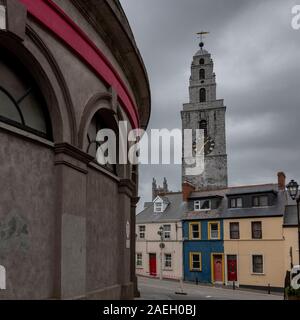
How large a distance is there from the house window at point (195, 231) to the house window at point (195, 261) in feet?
4.68

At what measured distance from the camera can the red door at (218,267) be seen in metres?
36.3

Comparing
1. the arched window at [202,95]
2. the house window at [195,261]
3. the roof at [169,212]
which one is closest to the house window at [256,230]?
the house window at [195,261]

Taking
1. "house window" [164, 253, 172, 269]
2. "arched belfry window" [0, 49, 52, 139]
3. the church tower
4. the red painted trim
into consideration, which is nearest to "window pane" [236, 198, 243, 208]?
"house window" [164, 253, 172, 269]

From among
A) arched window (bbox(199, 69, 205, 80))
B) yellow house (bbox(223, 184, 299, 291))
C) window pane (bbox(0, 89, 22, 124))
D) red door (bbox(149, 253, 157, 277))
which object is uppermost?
arched window (bbox(199, 69, 205, 80))

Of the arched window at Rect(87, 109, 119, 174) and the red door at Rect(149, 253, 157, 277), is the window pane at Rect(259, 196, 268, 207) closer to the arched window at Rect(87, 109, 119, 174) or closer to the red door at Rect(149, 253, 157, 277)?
the red door at Rect(149, 253, 157, 277)

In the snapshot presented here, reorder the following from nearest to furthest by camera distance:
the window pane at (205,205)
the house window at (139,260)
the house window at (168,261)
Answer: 1. the window pane at (205,205)
2. the house window at (168,261)
3. the house window at (139,260)

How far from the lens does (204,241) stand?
1486 inches

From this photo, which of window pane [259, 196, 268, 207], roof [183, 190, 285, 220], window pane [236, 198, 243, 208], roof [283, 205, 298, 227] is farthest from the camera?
window pane [236, 198, 243, 208]

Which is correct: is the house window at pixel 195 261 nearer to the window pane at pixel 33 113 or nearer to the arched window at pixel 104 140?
the arched window at pixel 104 140

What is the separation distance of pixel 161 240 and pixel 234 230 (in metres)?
7.21

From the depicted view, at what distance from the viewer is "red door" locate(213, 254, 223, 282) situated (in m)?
36.3

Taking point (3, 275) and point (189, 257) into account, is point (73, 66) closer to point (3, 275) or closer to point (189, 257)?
point (3, 275)

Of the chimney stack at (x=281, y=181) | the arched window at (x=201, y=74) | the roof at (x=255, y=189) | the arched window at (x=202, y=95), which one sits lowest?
the roof at (x=255, y=189)

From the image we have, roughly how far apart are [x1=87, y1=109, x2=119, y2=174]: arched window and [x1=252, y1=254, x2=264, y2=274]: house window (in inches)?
1041
